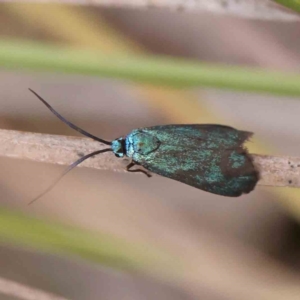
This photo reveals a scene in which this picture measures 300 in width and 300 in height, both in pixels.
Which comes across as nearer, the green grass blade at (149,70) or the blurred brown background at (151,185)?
the green grass blade at (149,70)

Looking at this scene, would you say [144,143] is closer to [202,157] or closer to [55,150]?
[202,157]

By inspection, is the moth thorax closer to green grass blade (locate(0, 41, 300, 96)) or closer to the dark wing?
the dark wing

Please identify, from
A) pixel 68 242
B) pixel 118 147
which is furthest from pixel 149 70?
pixel 68 242

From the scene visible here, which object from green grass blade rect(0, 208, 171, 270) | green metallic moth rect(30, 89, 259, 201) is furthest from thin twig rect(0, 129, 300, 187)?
green grass blade rect(0, 208, 171, 270)

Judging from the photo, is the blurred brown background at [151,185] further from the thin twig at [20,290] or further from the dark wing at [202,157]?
the thin twig at [20,290]

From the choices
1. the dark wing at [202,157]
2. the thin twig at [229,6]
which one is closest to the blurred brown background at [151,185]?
the dark wing at [202,157]

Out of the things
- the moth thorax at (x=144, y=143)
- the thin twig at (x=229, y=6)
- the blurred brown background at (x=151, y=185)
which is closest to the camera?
the thin twig at (x=229, y=6)

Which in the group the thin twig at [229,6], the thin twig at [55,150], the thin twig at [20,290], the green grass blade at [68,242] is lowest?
the thin twig at [20,290]
